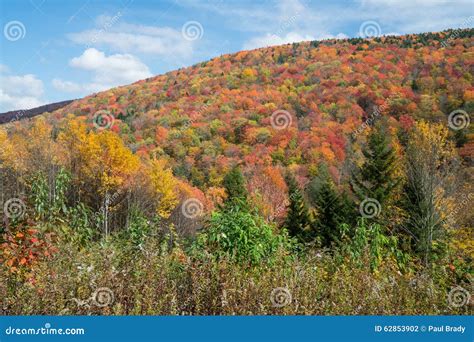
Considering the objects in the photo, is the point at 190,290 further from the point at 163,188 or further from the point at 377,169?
the point at 163,188

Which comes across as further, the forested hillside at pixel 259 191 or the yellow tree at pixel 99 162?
the yellow tree at pixel 99 162

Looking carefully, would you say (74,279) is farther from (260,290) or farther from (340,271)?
(340,271)

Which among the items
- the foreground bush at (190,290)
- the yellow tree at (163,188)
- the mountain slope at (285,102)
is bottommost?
the foreground bush at (190,290)

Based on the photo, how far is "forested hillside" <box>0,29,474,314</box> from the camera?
3.81 m

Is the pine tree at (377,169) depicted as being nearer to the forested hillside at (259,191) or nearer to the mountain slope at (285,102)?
the forested hillside at (259,191)

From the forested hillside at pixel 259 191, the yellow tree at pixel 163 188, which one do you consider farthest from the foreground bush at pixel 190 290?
the yellow tree at pixel 163 188

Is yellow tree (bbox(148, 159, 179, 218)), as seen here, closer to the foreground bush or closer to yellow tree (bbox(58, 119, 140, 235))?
yellow tree (bbox(58, 119, 140, 235))

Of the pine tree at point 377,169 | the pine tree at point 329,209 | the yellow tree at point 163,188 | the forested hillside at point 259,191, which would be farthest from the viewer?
the yellow tree at point 163,188

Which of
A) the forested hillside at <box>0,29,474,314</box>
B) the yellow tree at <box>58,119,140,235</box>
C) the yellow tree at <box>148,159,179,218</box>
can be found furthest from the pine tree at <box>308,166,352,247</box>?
the yellow tree at <box>58,119,140,235</box>

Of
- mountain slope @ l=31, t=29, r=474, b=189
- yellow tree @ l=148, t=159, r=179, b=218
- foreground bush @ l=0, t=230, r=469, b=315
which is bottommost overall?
foreground bush @ l=0, t=230, r=469, b=315

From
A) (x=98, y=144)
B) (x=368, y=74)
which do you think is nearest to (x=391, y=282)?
(x=98, y=144)

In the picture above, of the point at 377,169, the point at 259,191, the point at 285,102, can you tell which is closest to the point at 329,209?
the point at 377,169

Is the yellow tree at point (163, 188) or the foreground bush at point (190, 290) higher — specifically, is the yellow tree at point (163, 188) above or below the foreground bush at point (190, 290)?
above

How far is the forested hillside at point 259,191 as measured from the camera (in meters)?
3.81
